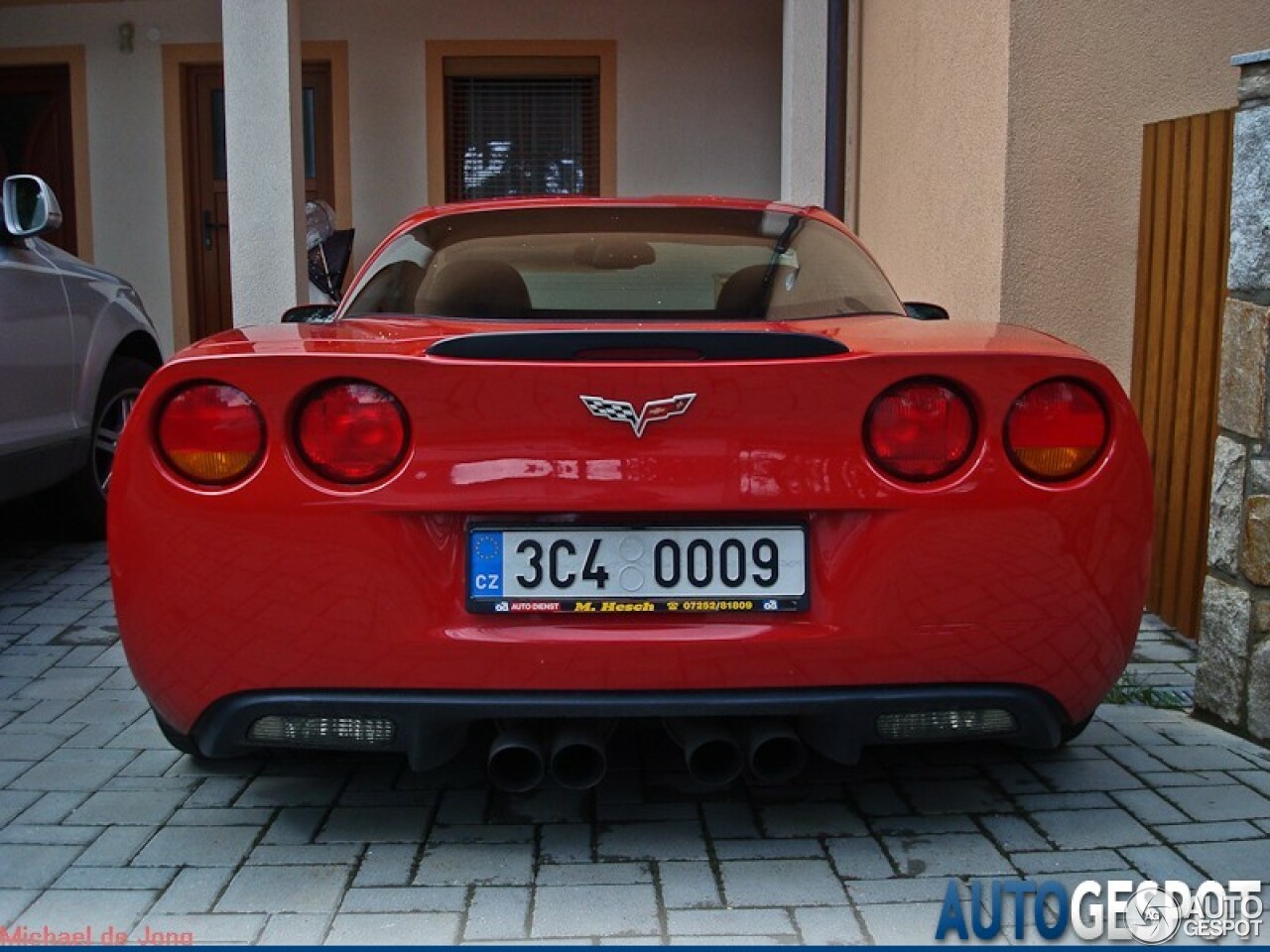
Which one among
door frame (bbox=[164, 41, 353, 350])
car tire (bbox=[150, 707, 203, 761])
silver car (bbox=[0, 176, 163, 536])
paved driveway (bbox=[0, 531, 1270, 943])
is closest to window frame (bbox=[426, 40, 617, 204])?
door frame (bbox=[164, 41, 353, 350])

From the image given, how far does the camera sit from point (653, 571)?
2373mm

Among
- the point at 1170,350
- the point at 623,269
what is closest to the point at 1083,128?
the point at 1170,350

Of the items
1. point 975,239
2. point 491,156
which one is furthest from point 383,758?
point 491,156

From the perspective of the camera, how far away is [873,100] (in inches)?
284

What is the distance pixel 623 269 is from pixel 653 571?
1.12 m

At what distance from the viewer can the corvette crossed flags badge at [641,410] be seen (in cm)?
233

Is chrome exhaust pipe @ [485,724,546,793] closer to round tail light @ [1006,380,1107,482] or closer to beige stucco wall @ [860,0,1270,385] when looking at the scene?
round tail light @ [1006,380,1107,482]

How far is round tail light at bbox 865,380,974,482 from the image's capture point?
2406 millimetres

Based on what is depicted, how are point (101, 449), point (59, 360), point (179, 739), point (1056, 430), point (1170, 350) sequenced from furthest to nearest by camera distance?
point (101, 449), point (59, 360), point (1170, 350), point (179, 739), point (1056, 430)

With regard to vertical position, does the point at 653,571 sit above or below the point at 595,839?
above

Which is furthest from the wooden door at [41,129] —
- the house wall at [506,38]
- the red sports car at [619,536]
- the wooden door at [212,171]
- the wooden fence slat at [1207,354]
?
the red sports car at [619,536]

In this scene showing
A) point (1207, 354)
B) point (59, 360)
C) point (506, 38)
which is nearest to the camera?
point (1207, 354)

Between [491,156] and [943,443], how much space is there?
777 cm

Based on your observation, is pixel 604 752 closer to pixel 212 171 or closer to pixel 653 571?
pixel 653 571
